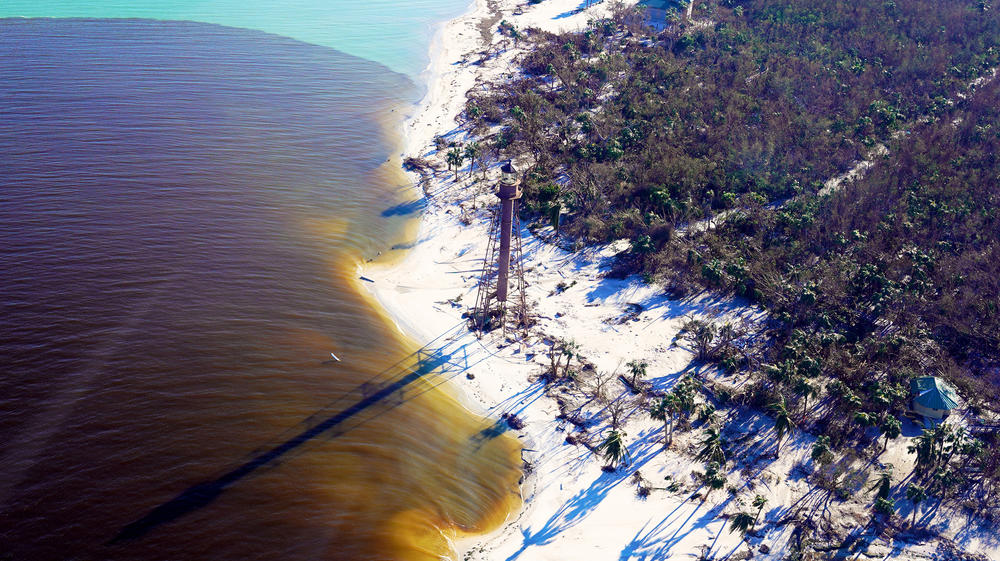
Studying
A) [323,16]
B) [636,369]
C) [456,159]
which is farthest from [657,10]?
[636,369]

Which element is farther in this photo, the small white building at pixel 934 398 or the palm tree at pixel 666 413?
the small white building at pixel 934 398

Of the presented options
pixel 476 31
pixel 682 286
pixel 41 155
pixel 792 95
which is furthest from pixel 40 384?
pixel 476 31

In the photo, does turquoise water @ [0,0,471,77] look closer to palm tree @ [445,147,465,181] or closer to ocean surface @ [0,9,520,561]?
ocean surface @ [0,9,520,561]

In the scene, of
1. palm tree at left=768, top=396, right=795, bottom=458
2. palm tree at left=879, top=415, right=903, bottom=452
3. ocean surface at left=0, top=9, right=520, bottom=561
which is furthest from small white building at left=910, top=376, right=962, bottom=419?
ocean surface at left=0, top=9, right=520, bottom=561

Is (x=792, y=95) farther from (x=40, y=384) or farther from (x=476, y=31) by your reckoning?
(x=40, y=384)

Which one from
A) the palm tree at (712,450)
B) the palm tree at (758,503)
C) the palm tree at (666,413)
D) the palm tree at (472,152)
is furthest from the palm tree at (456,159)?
the palm tree at (758,503)

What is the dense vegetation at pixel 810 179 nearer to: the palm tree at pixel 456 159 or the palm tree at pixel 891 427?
the palm tree at pixel 891 427
